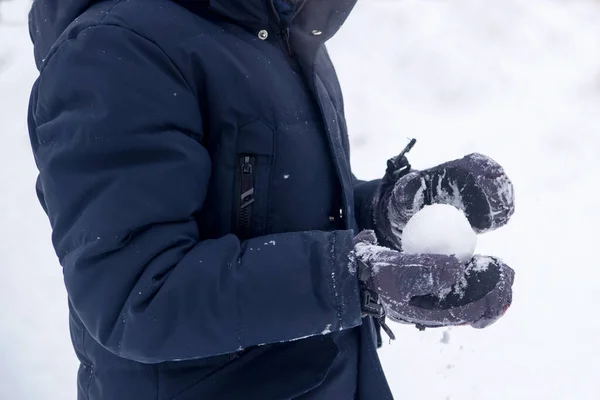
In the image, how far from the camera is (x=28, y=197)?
3.40 meters

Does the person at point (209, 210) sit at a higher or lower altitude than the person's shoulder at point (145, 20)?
lower

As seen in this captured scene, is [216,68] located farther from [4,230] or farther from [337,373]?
[4,230]

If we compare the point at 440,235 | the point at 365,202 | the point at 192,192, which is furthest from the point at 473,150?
the point at 192,192

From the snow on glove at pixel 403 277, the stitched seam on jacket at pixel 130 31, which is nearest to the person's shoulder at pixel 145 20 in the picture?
the stitched seam on jacket at pixel 130 31

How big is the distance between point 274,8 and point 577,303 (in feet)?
8.04

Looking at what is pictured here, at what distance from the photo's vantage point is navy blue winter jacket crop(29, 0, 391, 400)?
0.95 m

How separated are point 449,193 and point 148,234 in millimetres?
866

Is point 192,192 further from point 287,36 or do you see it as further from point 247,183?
point 287,36

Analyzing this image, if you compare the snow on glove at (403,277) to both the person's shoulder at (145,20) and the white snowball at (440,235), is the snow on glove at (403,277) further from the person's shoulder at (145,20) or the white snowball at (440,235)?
the person's shoulder at (145,20)

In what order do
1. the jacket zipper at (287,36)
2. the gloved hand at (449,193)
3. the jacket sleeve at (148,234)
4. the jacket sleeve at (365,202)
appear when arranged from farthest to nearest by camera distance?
the jacket sleeve at (365,202)
the gloved hand at (449,193)
the jacket zipper at (287,36)
the jacket sleeve at (148,234)

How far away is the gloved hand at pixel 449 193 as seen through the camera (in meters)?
1.40

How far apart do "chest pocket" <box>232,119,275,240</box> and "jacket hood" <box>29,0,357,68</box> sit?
8.9 inches

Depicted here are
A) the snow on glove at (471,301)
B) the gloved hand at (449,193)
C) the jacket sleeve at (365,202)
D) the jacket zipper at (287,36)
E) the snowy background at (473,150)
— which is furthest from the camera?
the snowy background at (473,150)

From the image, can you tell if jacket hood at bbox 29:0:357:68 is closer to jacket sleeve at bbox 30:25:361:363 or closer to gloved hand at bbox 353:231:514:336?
jacket sleeve at bbox 30:25:361:363
